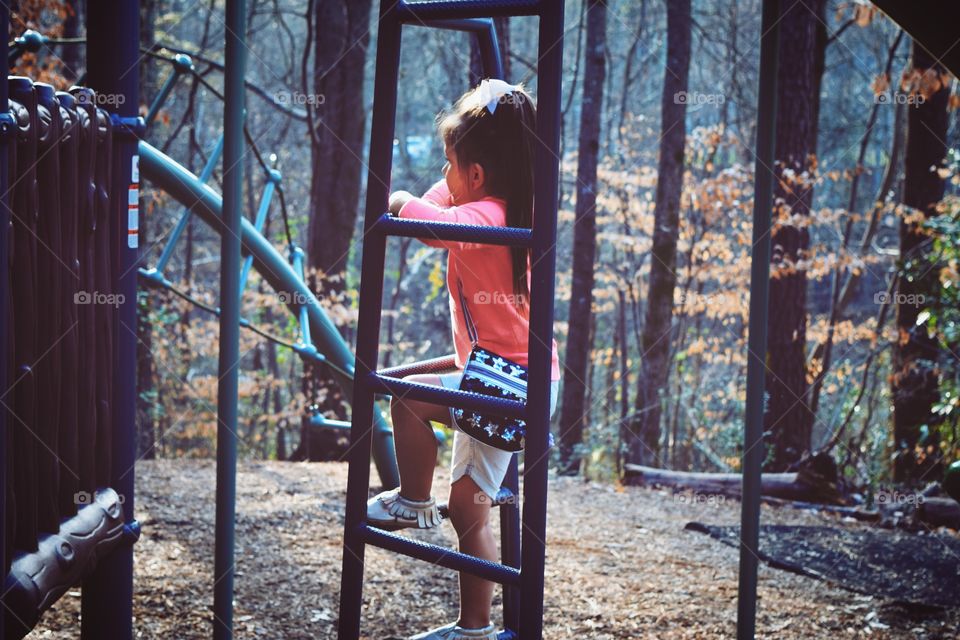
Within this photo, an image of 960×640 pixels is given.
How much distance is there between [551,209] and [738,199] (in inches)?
329

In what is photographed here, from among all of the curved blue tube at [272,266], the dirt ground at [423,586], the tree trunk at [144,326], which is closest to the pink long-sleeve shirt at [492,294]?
the dirt ground at [423,586]

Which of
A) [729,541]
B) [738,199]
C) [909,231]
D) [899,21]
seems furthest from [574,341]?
[899,21]

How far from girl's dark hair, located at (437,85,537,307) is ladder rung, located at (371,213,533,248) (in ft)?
0.97

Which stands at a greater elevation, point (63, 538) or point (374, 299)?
point (374, 299)

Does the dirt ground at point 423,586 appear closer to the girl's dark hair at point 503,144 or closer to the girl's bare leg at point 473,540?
the girl's bare leg at point 473,540

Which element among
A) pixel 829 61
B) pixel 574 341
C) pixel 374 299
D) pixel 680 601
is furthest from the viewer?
pixel 829 61

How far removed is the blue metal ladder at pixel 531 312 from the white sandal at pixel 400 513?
4 cm

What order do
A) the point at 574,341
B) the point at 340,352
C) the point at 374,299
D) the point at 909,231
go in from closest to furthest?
the point at 374,299 → the point at 340,352 → the point at 909,231 → the point at 574,341

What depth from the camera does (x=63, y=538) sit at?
1916 millimetres

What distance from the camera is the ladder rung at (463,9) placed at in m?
1.87

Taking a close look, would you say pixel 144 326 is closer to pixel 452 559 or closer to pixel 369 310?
pixel 369 310

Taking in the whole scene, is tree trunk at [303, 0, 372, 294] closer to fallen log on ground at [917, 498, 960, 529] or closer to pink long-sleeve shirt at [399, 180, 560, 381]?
fallen log on ground at [917, 498, 960, 529]

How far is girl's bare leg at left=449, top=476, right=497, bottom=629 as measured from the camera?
212cm

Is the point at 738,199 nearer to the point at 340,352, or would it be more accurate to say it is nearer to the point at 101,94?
the point at 340,352
